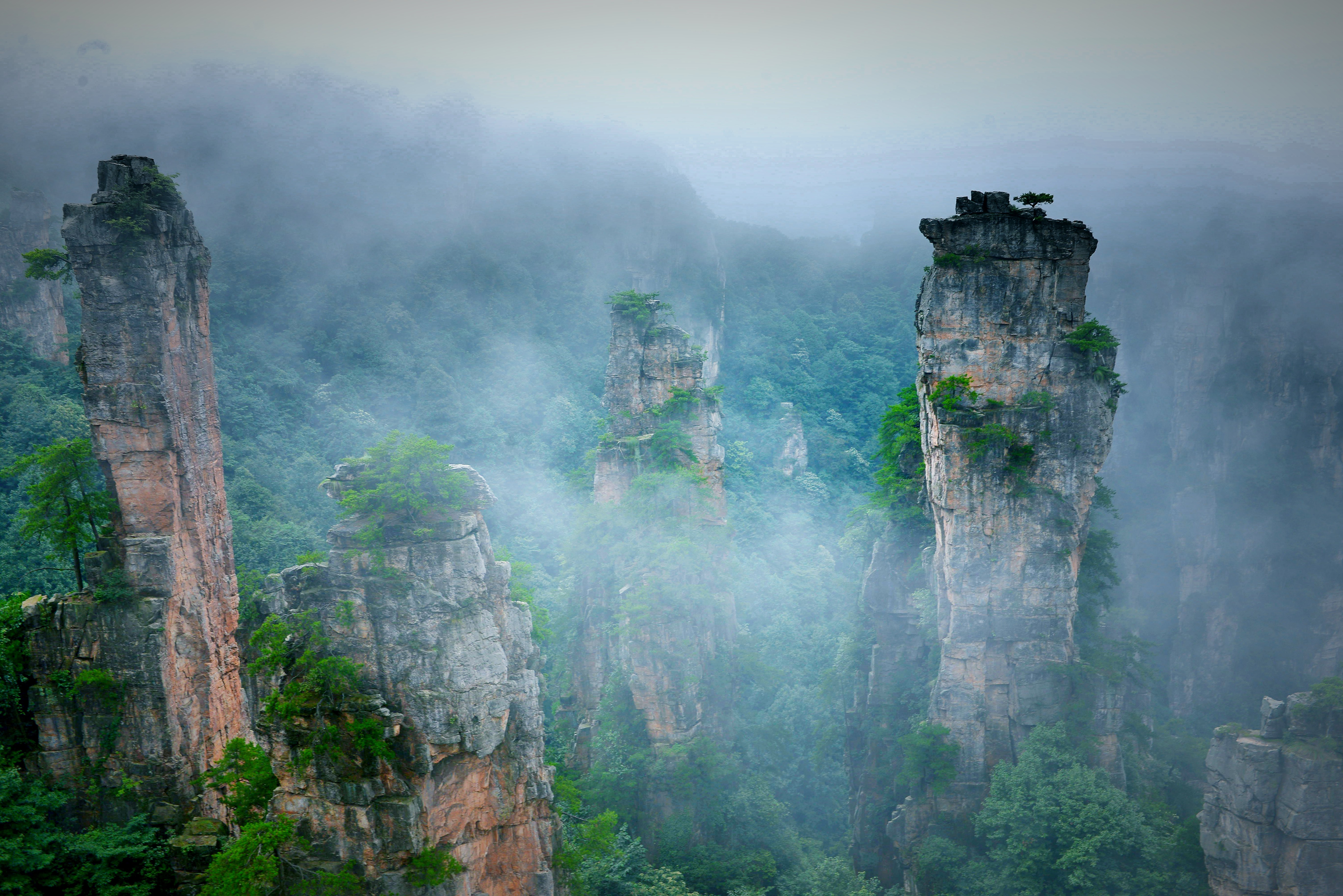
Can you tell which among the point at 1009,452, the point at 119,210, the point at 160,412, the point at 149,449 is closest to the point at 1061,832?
the point at 1009,452

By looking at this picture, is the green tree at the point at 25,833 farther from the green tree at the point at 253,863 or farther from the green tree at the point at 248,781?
the green tree at the point at 253,863

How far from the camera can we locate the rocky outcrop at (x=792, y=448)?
61.1 meters

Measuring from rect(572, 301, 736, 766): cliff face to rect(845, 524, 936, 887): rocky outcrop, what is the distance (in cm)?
573

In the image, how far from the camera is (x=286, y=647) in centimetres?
1444

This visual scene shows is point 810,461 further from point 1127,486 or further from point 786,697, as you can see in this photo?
point 786,697

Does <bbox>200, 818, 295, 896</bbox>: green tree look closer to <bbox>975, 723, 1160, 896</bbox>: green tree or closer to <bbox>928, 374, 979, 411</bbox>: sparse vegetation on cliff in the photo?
<bbox>975, 723, 1160, 896</bbox>: green tree

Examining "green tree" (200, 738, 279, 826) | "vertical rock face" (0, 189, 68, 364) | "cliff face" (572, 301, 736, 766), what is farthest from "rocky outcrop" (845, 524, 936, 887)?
"vertical rock face" (0, 189, 68, 364)

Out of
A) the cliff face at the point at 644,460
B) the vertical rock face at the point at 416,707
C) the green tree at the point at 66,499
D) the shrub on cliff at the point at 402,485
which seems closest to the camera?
the vertical rock face at the point at 416,707

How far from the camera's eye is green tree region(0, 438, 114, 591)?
1912 cm

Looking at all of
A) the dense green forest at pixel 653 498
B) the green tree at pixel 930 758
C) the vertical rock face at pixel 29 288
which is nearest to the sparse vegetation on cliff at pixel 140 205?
the dense green forest at pixel 653 498

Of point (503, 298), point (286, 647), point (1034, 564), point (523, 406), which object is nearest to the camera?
point (286, 647)

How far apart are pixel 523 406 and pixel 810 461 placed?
22.6 m

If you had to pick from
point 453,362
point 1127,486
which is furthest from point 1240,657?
point 453,362

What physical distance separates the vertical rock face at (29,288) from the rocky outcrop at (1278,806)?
174 ft
